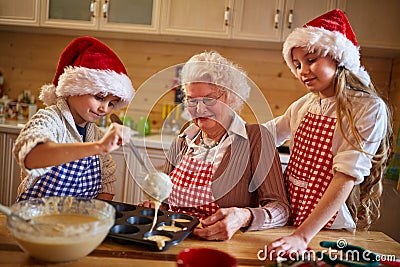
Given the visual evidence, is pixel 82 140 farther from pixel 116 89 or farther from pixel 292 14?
pixel 292 14

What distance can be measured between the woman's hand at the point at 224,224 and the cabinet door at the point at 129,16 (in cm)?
184

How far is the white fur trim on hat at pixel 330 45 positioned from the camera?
1255 millimetres

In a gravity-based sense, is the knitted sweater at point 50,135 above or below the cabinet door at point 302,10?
below

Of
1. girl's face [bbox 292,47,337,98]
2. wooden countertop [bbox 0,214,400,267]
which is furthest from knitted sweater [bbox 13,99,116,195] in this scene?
girl's face [bbox 292,47,337,98]

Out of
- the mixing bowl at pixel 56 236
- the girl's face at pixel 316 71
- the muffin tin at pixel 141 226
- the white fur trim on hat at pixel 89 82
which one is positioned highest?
the girl's face at pixel 316 71

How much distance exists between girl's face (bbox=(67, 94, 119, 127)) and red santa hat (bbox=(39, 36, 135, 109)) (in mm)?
25

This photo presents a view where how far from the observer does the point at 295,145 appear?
142cm

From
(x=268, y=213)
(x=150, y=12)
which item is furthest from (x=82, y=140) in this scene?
(x=150, y=12)

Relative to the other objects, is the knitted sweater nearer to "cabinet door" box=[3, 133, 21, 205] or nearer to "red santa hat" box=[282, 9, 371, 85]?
"red santa hat" box=[282, 9, 371, 85]

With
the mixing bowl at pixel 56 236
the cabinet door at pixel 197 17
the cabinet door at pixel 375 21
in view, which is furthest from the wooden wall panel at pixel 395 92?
the mixing bowl at pixel 56 236

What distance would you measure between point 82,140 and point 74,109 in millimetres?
110

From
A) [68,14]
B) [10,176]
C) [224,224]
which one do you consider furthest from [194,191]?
[68,14]

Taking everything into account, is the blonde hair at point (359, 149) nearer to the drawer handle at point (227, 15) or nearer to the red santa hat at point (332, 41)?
the red santa hat at point (332, 41)

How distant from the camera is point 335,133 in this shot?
128 cm
